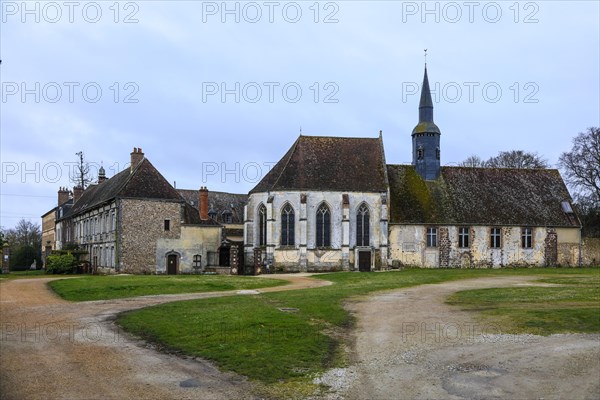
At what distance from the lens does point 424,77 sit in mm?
53438

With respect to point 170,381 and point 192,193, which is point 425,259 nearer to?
point 192,193

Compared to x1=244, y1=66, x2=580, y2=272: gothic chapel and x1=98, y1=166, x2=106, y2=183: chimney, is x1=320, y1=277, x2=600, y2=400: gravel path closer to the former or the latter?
x1=244, y1=66, x2=580, y2=272: gothic chapel

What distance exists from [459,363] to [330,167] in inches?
1433

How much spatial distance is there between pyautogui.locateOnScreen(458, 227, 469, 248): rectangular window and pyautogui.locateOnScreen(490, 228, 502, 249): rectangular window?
2.11 metres

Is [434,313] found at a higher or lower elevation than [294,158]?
lower

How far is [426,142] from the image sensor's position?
5119 cm

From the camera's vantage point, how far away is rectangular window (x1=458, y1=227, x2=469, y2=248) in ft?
156

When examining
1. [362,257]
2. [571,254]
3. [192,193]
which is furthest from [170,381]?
[192,193]

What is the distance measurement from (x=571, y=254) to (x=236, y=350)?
143ft

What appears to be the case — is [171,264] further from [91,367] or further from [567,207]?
[91,367]

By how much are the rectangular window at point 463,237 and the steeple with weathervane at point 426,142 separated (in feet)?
18.7

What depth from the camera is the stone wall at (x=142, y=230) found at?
43.7 metres

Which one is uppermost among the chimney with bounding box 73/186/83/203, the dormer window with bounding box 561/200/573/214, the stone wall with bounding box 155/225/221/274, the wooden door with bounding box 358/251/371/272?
the chimney with bounding box 73/186/83/203

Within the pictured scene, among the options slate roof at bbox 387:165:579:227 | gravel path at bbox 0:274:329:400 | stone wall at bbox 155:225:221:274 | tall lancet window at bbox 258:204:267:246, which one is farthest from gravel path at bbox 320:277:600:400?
slate roof at bbox 387:165:579:227
